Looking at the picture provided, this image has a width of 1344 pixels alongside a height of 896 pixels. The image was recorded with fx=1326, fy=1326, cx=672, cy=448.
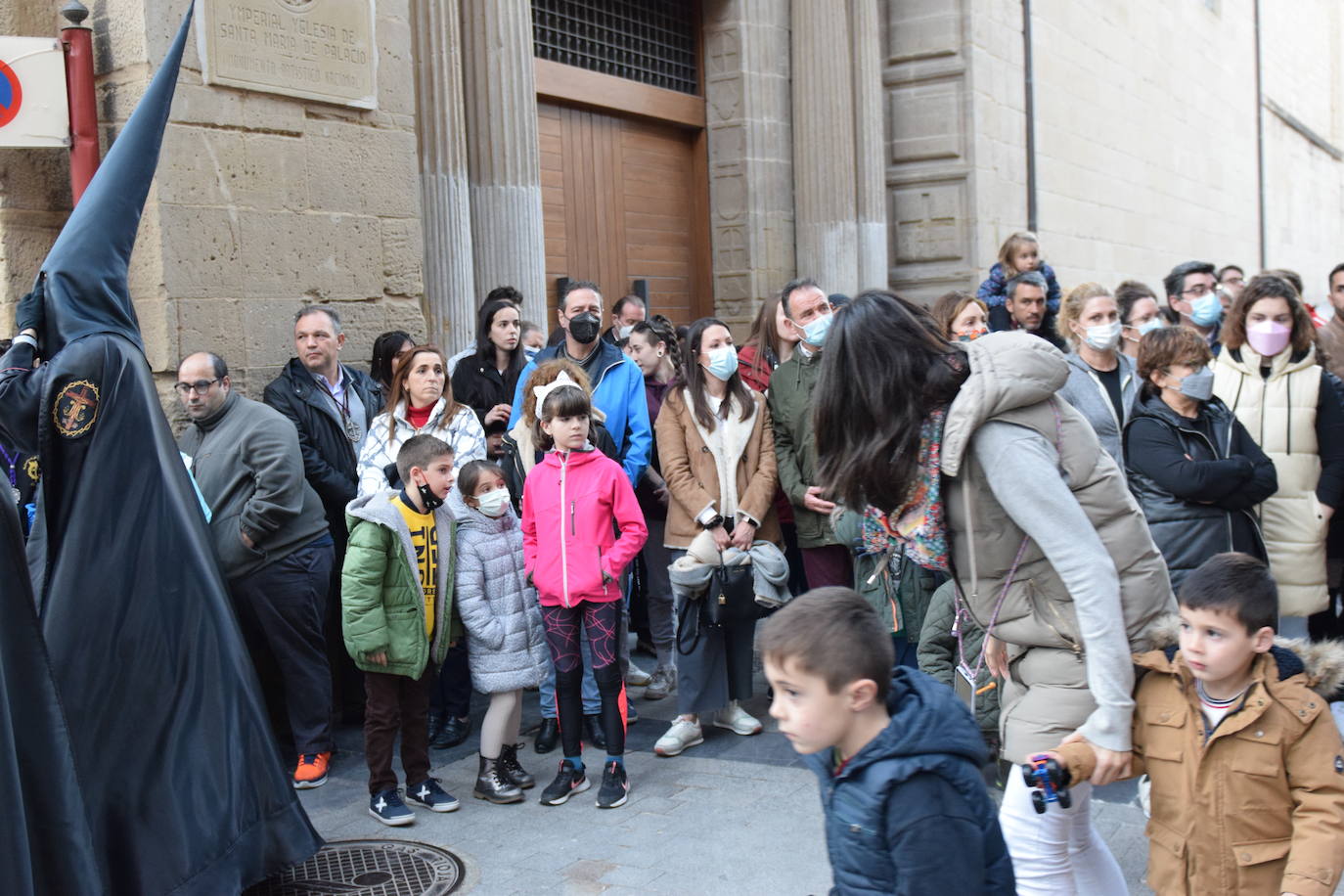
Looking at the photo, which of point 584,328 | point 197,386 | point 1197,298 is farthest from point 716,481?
point 1197,298

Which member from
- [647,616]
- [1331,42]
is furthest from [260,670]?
[1331,42]

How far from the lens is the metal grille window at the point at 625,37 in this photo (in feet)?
30.2

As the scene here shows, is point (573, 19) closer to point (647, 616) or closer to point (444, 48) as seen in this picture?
point (444, 48)

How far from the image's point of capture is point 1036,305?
288 inches

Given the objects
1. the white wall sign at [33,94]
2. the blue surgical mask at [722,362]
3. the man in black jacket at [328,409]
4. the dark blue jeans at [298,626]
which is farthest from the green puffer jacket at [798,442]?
the white wall sign at [33,94]

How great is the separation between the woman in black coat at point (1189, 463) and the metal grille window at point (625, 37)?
5.43m

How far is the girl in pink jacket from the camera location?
516 centimetres

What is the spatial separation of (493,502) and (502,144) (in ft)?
10.7

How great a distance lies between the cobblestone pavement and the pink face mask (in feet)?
6.38

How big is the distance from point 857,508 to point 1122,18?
15.1 m

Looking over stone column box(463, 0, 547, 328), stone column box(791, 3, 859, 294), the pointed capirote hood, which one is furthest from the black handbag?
stone column box(791, 3, 859, 294)

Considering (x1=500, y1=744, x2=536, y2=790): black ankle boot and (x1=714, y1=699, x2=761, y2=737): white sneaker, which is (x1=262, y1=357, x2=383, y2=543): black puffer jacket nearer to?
(x1=500, y1=744, x2=536, y2=790): black ankle boot

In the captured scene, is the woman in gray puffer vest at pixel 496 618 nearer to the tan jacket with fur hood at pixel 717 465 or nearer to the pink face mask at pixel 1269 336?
the tan jacket with fur hood at pixel 717 465

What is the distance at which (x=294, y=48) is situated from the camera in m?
6.17
